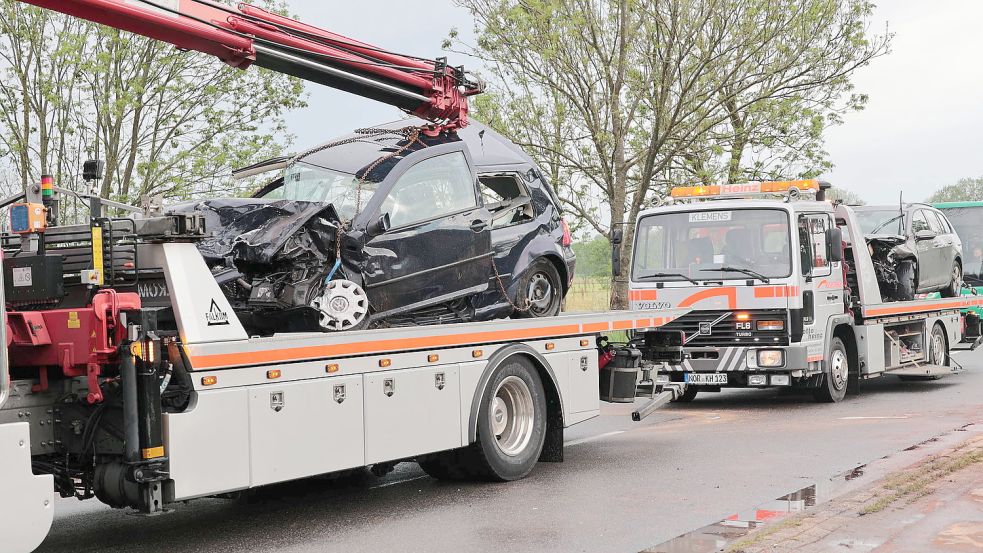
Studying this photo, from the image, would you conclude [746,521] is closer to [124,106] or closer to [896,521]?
[896,521]

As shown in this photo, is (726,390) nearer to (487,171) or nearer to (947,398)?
(947,398)

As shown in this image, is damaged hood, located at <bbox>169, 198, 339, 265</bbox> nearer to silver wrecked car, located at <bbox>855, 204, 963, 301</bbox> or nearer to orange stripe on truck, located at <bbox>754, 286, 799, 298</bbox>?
orange stripe on truck, located at <bbox>754, 286, 799, 298</bbox>

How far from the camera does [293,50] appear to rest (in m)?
8.80

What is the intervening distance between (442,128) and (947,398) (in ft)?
27.8

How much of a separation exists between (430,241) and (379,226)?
59cm

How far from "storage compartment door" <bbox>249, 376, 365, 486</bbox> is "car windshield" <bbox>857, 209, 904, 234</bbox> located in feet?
38.7

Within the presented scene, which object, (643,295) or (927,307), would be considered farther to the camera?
(927,307)

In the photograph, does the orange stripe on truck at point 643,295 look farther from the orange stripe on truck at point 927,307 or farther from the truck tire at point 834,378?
the orange stripe on truck at point 927,307

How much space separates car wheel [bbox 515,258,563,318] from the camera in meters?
10.3

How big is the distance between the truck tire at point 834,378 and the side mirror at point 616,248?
121 inches

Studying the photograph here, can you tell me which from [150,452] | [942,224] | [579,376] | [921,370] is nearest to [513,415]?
[579,376]

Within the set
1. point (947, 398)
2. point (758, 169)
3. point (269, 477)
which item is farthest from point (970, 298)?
point (269, 477)

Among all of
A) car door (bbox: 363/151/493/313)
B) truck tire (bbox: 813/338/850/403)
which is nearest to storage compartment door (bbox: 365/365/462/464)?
car door (bbox: 363/151/493/313)

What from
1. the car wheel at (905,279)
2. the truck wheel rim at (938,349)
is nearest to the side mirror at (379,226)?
the car wheel at (905,279)
